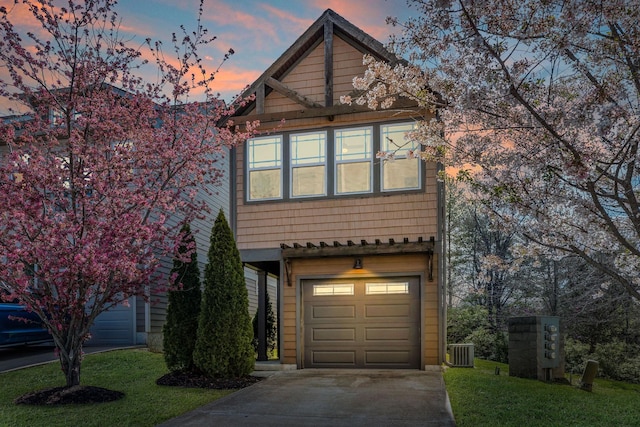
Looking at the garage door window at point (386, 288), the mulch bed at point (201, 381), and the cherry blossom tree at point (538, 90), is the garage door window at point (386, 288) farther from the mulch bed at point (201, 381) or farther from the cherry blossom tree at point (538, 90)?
the cherry blossom tree at point (538, 90)

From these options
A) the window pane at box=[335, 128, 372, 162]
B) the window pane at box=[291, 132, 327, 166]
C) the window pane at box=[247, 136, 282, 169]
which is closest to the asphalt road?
the window pane at box=[247, 136, 282, 169]

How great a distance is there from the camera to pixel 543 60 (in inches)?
229

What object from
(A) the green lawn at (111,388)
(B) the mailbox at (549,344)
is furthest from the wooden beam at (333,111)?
(A) the green lawn at (111,388)

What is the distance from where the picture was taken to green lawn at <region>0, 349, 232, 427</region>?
6.96 metres

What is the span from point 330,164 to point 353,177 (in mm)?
559

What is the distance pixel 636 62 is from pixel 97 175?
6767mm

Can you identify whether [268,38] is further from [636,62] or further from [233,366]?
[636,62]

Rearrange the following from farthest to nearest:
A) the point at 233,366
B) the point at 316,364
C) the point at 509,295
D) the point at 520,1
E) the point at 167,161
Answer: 1. the point at 509,295
2. the point at 316,364
3. the point at 233,366
4. the point at 167,161
5. the point at 520,1

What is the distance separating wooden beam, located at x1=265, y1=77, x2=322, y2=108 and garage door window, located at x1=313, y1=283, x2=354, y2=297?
374 cm

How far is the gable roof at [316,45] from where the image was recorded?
38.4 ft

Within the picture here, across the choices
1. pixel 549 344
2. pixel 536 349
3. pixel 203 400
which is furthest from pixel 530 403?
pixel 203 400

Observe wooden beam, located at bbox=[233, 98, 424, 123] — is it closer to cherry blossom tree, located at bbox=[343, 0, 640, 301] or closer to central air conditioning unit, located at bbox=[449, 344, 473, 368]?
cherry blossom tree, located at bbox=[343, 0, 640, 301]

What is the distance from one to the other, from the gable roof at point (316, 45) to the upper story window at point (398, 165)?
1.11m

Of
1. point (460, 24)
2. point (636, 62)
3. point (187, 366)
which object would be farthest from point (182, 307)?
point (636, 62)
